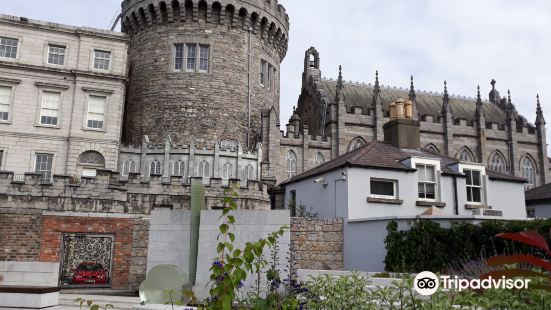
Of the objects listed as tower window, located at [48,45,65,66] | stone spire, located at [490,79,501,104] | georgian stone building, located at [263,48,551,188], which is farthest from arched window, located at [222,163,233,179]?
stone spire, located at [490,79,501,104]

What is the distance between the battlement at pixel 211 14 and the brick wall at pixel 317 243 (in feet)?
69.8

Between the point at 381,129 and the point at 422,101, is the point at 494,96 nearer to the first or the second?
the point at 422,101

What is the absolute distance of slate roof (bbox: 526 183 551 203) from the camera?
25.8 meters

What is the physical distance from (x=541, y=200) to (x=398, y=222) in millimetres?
14749

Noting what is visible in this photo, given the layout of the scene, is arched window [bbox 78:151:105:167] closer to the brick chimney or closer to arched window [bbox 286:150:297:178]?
arched window [bbox 286:150:297:178]

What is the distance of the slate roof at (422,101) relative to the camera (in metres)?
42.0

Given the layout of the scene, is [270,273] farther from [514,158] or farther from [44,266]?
[514,158]

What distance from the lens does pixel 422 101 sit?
44844 millimetres

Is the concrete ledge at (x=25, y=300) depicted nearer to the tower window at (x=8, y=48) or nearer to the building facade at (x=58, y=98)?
the building facade at (x=58, y=98)

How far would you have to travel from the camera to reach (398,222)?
15.6 meters

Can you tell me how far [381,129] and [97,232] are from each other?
26.9 m

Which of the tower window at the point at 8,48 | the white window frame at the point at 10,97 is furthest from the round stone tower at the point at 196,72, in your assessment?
the tower window at the point at 8,48

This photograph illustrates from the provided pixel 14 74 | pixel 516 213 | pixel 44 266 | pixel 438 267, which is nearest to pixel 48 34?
pixel 14 74

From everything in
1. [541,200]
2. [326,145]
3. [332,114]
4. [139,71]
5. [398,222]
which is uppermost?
[139,71]
